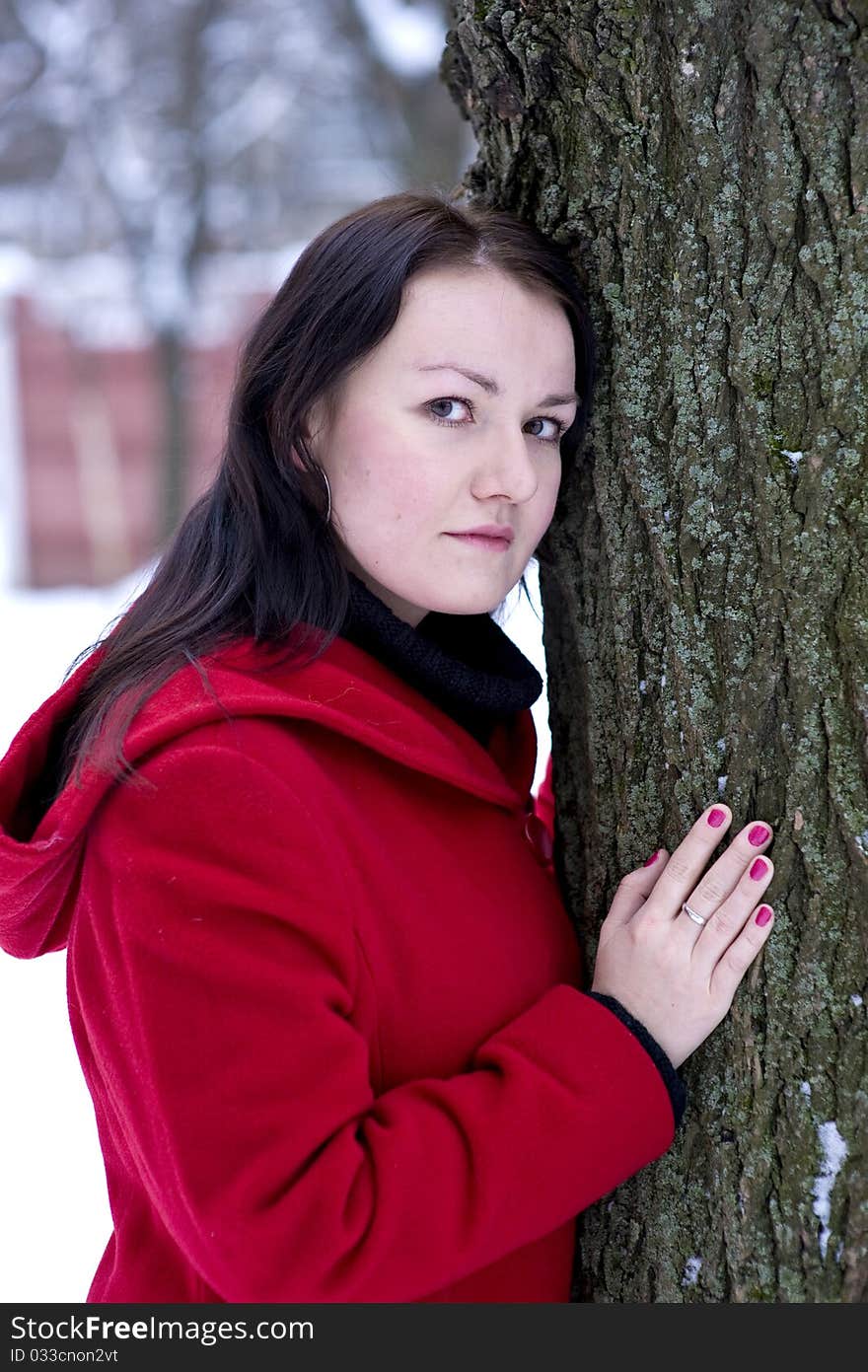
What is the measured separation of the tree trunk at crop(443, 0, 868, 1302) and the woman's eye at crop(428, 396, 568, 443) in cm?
6

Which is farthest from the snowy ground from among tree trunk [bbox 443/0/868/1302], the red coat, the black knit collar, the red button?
the red coat

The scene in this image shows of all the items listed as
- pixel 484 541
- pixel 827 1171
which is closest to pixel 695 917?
pixel 827 1171

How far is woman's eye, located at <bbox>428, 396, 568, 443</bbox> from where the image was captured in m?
1.63

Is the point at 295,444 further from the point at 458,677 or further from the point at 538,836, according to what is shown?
the point at 538,836

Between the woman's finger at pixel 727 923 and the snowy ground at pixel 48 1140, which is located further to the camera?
the snowy ground at pixel 48 1140

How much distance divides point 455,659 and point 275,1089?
64 cm

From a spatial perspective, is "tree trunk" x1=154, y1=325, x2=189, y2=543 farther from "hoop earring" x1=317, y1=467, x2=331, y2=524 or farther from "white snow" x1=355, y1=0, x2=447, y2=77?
"hoop earring" x1=317, y1=467, x2=331, y2=524

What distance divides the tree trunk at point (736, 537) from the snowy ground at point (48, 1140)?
51cm

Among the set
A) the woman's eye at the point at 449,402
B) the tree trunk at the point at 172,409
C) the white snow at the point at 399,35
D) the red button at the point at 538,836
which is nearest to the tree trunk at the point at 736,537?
the red button at the point at 538,836

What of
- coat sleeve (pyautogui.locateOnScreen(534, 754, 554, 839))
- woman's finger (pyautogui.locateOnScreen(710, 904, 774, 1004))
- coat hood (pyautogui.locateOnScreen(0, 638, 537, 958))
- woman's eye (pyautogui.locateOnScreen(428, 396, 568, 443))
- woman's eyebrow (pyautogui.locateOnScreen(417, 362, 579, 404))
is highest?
woman's eyebrow (pyautogui.locateOnScreen(417, 362, 579, 404))

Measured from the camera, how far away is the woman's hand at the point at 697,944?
1.54 metres

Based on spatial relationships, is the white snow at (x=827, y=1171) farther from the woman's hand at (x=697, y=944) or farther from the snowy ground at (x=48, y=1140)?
the snowy ground at (x=48, y=1140)

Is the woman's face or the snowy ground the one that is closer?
the woman's face

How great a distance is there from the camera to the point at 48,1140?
3.61 metres
